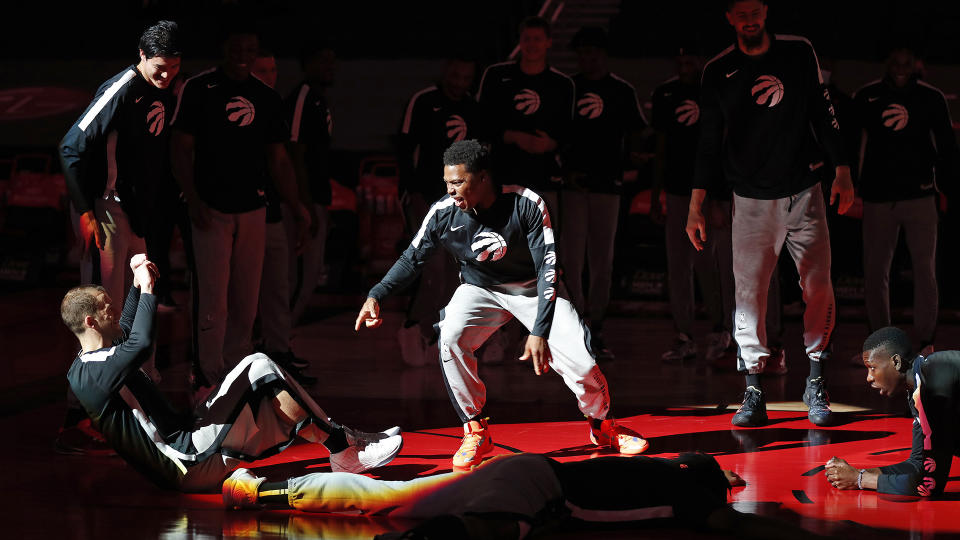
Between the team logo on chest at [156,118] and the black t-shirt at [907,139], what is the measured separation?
4.30 metres

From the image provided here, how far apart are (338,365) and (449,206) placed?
2596 millimetres

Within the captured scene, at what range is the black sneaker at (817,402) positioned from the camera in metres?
5.97

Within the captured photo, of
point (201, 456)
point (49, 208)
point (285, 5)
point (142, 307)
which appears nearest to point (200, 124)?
point (142, 307)

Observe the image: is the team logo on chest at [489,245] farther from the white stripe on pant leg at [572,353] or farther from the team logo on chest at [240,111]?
the team logo on chest at [240,111]

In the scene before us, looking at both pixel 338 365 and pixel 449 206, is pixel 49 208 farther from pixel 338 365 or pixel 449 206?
pixel 449 206

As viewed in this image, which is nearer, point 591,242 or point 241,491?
point 241,491

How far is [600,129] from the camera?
792cm

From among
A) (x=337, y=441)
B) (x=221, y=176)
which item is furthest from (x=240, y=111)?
(x=337, y=441)

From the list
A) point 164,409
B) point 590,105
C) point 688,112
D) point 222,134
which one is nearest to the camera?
point 164,409

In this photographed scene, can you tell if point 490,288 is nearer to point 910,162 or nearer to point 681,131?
point 681,131

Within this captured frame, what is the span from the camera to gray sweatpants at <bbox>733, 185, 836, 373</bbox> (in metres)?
6.06

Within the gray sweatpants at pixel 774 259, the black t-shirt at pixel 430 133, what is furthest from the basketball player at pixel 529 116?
the gray sweatpants at pixel 774 259

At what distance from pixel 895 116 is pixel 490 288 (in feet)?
10.7

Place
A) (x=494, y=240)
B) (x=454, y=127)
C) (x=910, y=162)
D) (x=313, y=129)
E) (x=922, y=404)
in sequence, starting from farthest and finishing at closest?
(x=313, y=129), (x=454, y=127), (x=910, y=162), (x=494, y=240), (x=922, y=404)
